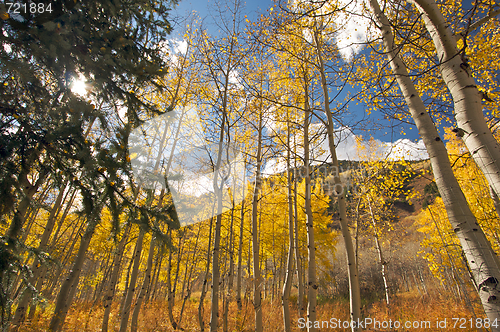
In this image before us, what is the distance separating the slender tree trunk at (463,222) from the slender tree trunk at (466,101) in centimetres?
23

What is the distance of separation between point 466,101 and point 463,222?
116 centimetres

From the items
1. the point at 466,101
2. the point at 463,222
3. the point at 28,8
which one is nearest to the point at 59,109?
the point at 28,8

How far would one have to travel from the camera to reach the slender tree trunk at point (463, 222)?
4.70 feet

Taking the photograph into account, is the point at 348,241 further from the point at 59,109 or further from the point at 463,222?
the point at 59,109

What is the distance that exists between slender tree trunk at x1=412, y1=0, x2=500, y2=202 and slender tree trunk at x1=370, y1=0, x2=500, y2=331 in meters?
0.23

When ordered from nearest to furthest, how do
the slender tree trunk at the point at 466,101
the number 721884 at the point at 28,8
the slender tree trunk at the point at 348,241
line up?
the slender tree trunk at the point at 466,101 → the number 721884 at the point at 28,8 → the slender tree trunk at the point at 348,241

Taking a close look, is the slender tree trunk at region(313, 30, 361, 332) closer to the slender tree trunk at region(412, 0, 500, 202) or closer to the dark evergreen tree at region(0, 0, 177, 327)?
the slender tree trunk at region(412, 0, 500, 202)

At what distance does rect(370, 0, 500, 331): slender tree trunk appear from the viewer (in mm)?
1432

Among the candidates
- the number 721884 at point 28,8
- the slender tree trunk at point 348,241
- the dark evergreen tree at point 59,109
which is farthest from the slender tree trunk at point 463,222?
the number 721884 at point 28,8

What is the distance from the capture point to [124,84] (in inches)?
113

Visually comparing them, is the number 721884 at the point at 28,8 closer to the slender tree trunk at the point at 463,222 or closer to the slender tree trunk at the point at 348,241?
the slender tree trunk at the point at 463,222

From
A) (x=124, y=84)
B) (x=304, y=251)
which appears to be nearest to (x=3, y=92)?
(x=124, y=84)

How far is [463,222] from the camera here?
5.25ft

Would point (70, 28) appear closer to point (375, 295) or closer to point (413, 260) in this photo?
point (375, 295)
